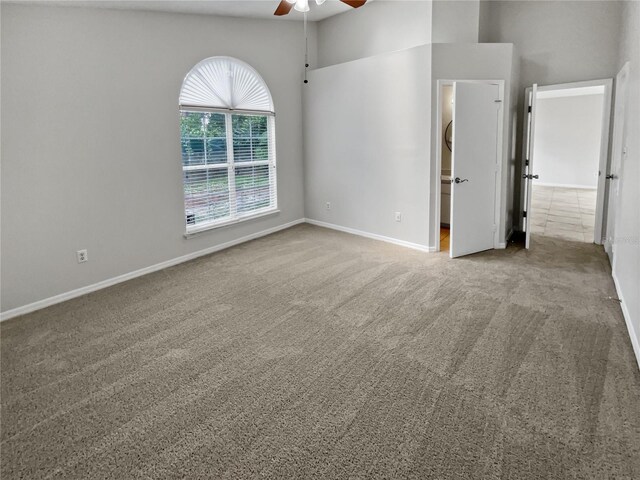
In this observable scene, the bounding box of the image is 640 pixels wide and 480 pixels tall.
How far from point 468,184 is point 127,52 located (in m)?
3.88

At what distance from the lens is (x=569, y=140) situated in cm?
1099

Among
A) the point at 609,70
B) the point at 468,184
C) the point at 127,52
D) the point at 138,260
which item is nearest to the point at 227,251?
the point at 138,260

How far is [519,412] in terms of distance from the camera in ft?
6.99

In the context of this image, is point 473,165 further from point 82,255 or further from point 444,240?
point 82,255

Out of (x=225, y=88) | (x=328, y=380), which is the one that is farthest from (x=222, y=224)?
(x=328, y=380)

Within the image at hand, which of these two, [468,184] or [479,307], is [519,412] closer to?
A: [479,307]

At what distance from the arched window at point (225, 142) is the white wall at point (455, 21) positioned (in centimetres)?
236

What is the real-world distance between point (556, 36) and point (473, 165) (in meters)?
2.09

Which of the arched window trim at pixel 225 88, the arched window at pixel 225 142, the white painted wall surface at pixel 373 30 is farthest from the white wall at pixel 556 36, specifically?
the arched window at pixel 225 142

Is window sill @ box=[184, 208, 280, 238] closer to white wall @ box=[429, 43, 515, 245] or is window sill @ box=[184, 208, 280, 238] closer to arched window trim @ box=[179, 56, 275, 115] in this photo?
arched window trim @ box=[179, 56, 275, 115]

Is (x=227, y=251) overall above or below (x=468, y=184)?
below

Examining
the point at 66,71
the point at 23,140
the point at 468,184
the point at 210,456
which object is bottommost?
the point at 210,456

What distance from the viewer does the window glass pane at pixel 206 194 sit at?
4914mm

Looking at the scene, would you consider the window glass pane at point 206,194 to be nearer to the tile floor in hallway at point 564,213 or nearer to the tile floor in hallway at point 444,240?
the tile floor in hallway at point 444,240
